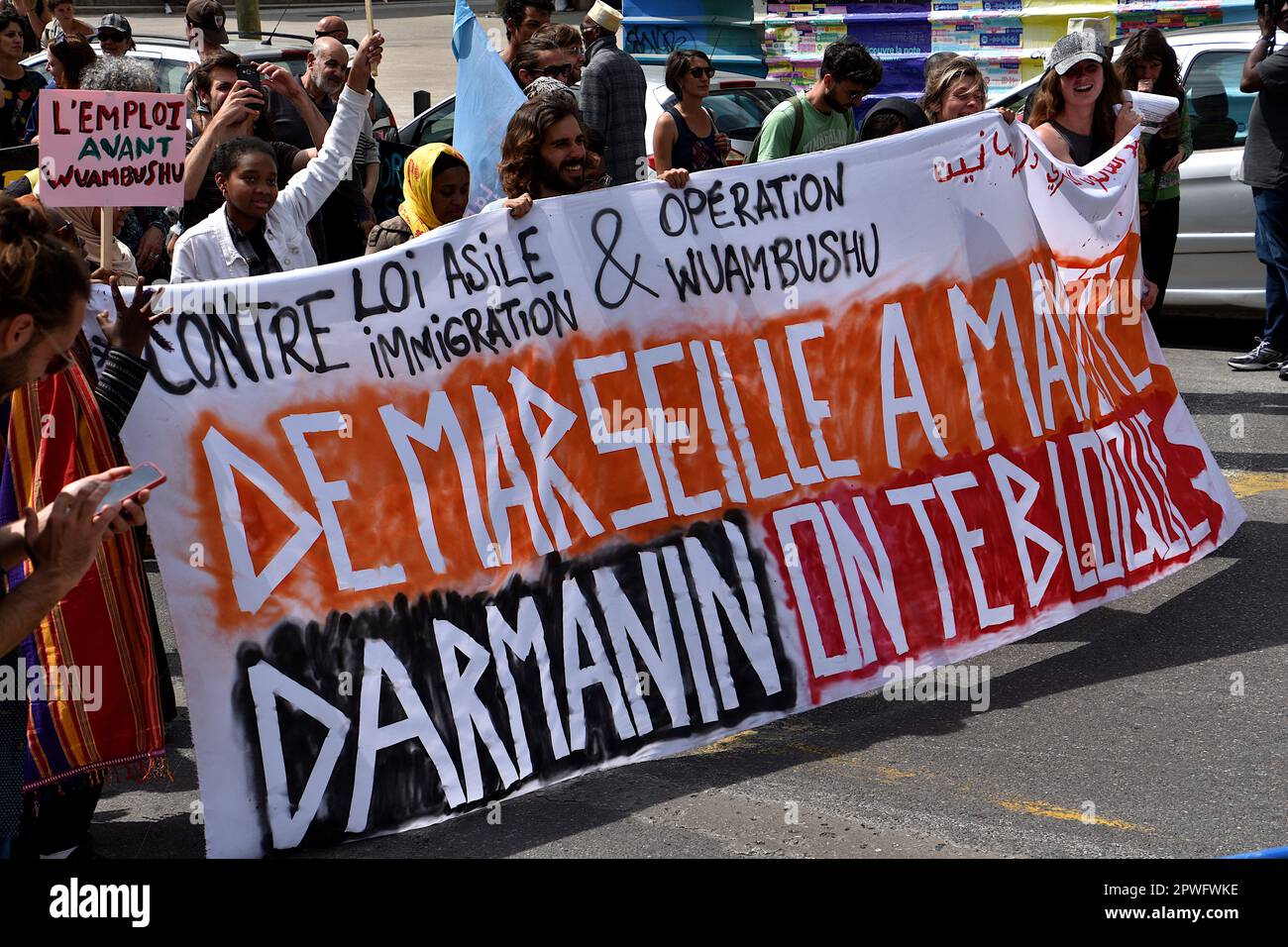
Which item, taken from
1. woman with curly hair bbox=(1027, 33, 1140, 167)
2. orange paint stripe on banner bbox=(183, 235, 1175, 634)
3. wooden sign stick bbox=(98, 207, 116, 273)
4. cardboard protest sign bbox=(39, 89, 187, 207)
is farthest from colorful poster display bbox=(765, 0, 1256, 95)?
wooden sign stick bbox=(98, 207, 116, 273)

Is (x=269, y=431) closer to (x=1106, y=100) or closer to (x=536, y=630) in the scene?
(x=536, y=630)

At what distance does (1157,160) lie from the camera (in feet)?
26.1

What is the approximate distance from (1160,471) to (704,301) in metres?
2.16

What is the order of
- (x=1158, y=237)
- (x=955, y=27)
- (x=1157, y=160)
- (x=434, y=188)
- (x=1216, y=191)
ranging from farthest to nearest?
(x=955, y=27) → (x=1216, y=191) → (x=1158, y=237) → (x=1157, y=160) → (x=434, y=188)

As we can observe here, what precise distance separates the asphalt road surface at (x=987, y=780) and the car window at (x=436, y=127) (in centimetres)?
704

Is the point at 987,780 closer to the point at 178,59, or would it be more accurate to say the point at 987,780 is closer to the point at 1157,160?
the point at 1157,160

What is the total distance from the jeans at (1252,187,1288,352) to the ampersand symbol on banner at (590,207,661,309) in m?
5.28

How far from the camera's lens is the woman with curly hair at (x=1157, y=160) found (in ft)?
26.2

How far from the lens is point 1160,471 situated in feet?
19.9

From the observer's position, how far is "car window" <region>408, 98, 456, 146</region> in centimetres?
1189

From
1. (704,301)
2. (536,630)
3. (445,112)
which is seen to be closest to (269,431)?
(536,630)

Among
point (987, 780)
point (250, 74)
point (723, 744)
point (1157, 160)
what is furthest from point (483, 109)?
point (987, 780)

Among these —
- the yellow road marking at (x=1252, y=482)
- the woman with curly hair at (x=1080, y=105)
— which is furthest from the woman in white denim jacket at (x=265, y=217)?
the yellow road marking at (x=1252, y=482)

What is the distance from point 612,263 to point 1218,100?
6.50m
